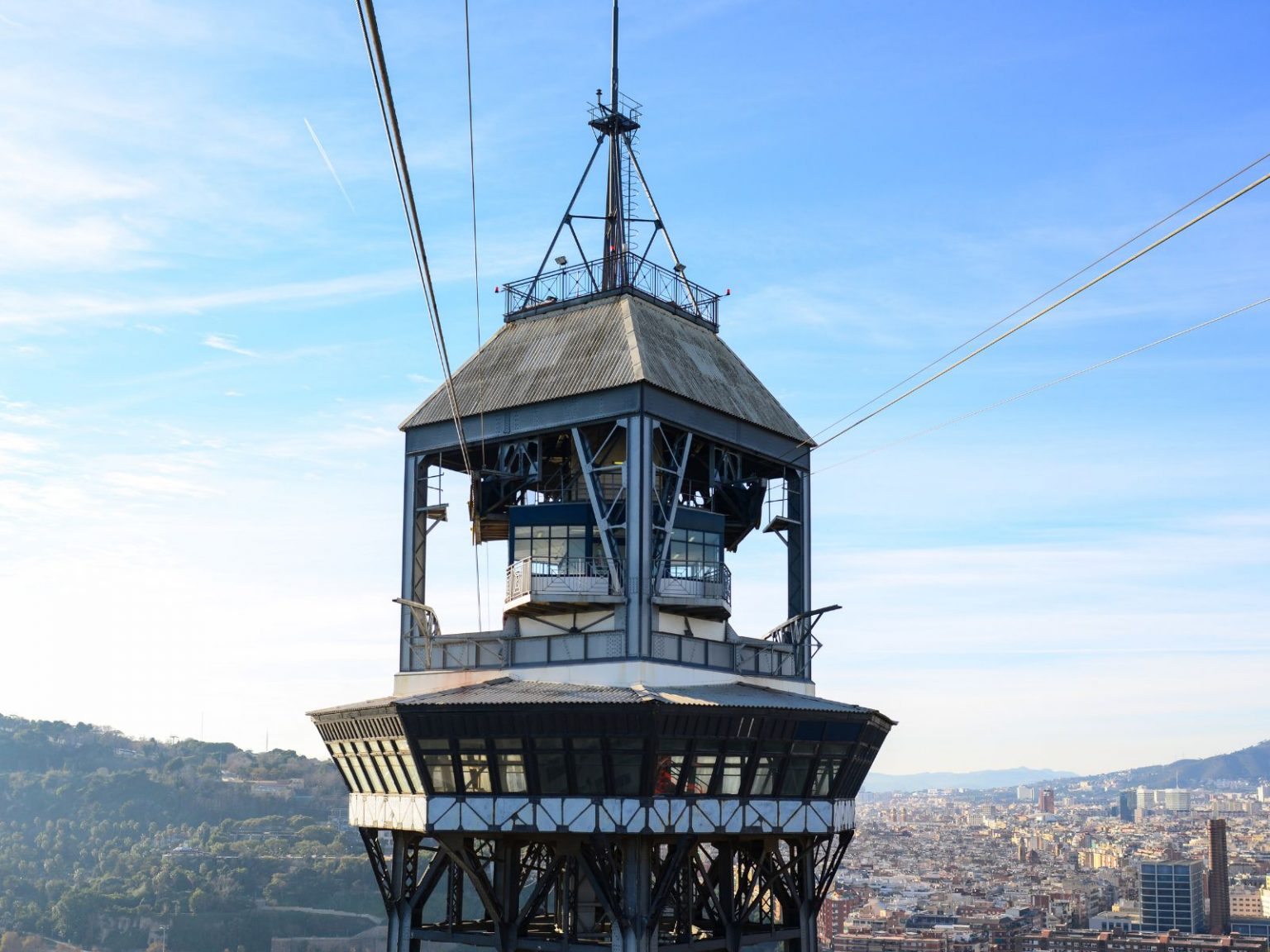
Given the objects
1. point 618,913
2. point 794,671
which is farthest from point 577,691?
point 794,671

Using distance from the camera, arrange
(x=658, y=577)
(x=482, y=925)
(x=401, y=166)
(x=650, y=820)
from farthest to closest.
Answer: (x=482, y=925) → (x=658, y=577) → (x=650, y=820) → (x=401, y=166)

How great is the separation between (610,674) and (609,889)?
6.84m

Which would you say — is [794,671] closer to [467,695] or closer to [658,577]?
[658,577]

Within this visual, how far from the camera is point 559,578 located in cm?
5338

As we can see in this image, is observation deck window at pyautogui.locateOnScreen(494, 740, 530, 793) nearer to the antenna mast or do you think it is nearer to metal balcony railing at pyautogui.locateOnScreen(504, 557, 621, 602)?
metal balcony railing at pyautogui.locateOnScreen(504, 557, 621, 602)

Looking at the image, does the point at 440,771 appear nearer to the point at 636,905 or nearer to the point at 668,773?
the point at 668,773

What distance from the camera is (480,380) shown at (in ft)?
197

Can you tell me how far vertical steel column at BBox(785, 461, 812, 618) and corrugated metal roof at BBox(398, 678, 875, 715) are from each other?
6.36 meters

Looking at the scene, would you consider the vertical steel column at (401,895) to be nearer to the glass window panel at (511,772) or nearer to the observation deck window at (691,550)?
the glass window panel at (511,772)

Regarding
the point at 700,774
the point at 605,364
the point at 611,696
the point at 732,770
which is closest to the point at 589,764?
the point at 611,696

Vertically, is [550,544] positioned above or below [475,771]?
above

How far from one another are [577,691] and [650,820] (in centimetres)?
461

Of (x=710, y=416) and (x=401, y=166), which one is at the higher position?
(x=710, y=416)

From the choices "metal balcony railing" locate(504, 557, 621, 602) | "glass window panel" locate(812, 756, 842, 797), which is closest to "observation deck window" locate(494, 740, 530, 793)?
"metal balcony railing" locate(504, 557, 621, 602)
